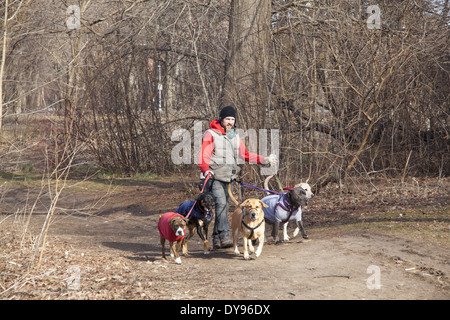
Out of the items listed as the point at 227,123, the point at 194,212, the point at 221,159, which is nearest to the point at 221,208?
the point at 194,212

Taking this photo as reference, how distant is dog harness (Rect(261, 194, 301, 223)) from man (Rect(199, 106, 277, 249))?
68 cm

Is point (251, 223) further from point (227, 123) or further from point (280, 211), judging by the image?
point (227, 123)

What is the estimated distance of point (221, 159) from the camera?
8578mm

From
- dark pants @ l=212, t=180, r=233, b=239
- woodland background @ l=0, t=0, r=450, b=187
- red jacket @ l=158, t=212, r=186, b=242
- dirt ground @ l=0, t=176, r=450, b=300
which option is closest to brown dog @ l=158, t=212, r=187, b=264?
red jacket @ l=158, t=212, r=186, b=242

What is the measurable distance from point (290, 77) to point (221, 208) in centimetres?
528

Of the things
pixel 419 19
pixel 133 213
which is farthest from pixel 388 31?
pixel 133 213

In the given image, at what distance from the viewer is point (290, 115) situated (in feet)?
42.4

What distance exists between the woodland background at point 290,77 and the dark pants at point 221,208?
322cm

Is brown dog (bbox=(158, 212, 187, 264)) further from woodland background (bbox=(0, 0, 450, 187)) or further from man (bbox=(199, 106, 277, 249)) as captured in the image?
woodland background (bbox=(0, 0, 450, 187))

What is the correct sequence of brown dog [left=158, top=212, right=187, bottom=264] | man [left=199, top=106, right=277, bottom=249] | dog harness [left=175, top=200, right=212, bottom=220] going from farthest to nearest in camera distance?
man [left=199, top=106, right=277, bottom=249], dog harness [left=175, top=200, right=212, bottom=220], brown dog [left=158, top=212, right=187, bottom=264]

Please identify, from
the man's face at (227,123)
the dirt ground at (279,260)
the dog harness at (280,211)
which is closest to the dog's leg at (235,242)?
the dirt ground at (279,260)

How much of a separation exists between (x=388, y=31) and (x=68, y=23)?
7958 mm

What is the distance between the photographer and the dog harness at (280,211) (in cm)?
880

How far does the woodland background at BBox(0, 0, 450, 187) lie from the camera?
40.9 ft
